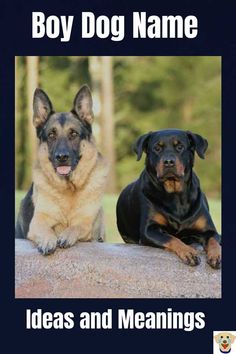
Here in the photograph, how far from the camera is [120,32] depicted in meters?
5.32

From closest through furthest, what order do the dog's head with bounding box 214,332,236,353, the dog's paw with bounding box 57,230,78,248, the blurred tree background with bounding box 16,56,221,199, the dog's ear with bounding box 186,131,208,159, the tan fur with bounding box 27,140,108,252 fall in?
Result: the dog's head with bounding box 214,332,236,353
the dog's paw with bounding box 57,230,78,248
the dog's ear with bounding box 186,131,208,159
the tan fur with bounding box 27,140,108,252
the blurred tree background with bounding box 16,56,221,199

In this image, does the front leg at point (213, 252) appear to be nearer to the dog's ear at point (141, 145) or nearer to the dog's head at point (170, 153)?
the dog's head at point (170, 153)

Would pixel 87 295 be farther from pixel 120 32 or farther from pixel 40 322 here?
pixel 120 32

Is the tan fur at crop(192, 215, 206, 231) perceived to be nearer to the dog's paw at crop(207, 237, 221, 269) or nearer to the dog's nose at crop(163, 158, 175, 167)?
the dog's paw at crop(207, 237, 221, 269)

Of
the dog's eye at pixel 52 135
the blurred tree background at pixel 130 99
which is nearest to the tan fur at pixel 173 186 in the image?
the dog's eye at pixel 52 135

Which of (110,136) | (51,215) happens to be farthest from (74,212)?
(110,136)

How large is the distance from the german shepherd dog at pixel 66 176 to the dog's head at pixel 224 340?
1303mm

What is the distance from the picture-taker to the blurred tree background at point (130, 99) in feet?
43.4

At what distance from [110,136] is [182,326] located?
841 centimetres

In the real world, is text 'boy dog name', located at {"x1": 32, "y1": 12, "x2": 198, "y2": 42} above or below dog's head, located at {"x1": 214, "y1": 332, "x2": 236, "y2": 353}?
above

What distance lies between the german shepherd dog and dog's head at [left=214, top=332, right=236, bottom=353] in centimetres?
130

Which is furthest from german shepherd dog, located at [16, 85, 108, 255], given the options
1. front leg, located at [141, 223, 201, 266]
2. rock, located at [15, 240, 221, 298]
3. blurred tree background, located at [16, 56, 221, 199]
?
blurred tree background, located at [16, 56, 221, 199]

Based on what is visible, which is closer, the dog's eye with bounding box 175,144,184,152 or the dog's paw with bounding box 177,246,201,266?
the dog's paw with bounding box 177,246,201,266

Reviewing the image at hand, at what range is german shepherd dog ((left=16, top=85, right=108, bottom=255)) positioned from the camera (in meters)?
5.40
